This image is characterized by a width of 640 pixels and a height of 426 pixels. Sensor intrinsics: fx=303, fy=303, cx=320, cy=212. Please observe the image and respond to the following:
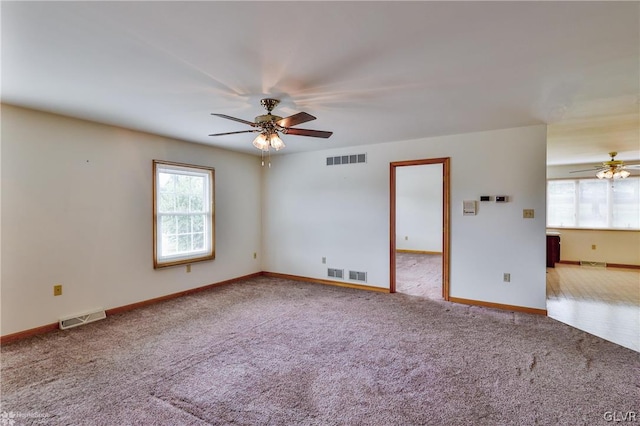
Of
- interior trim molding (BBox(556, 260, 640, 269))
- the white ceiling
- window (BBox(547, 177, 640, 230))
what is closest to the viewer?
the white ceiling

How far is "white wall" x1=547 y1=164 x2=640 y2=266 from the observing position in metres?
6.93

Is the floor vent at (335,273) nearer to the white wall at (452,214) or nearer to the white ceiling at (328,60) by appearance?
the white wall at (452,214)

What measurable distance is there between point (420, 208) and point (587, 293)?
4910 millimetres

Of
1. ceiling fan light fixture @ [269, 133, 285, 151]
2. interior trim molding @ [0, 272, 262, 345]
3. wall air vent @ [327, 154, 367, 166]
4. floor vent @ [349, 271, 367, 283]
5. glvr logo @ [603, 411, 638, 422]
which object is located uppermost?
wall air vent @ [327, 154, 367, 166]

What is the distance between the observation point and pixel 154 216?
4.49 metres

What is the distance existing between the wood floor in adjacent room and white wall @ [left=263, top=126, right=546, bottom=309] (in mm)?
542

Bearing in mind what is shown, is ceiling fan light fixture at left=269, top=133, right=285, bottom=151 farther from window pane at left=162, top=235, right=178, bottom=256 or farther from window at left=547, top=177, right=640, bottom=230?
window at left=547, top=177, right=640, bottom=230

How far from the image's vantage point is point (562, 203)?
7781 millimetres

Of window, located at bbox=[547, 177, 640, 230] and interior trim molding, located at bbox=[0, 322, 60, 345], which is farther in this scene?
window, located at bbox=[547, 177, 640, 230]

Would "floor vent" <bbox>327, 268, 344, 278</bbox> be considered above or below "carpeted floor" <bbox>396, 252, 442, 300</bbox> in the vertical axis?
above

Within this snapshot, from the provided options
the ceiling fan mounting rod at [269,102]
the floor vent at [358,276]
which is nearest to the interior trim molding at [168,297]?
the floor vent at [358,276]

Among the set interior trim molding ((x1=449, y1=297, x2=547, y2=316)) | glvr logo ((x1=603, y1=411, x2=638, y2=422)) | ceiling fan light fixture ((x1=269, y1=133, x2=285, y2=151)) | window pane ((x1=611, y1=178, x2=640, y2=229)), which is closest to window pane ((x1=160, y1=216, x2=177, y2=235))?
ceiling fan light fixture ((x1=269, y1=133, x2=285, y2=151))

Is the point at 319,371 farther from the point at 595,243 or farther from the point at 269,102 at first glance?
the point at 595,243

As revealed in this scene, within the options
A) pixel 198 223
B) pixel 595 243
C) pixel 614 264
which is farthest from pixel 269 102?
pixel 614 264
